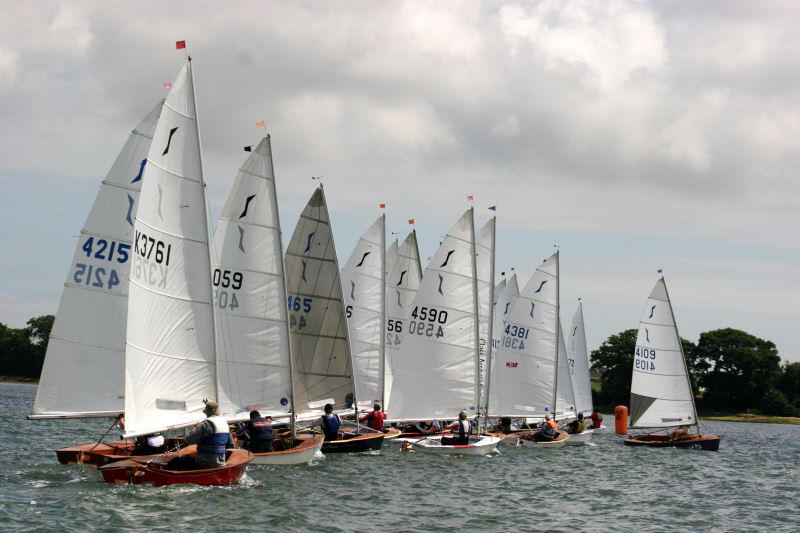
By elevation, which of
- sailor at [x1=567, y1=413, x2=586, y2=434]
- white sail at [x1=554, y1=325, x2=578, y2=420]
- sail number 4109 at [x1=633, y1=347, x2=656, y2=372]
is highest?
sail number 4109 at [x1=633, y1=347, x2=656, y2=372]

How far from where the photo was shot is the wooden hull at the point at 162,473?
1619 centimetres

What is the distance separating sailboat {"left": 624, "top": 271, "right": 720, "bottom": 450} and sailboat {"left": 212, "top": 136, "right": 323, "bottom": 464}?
1936 cm

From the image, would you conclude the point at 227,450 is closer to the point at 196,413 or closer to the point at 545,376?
the point at 196,413

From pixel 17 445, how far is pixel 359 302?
517 inches

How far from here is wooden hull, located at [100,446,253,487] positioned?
53.1ft

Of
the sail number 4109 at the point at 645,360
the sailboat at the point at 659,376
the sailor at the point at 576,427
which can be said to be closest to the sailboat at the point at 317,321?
the sailor at the point at 576,427

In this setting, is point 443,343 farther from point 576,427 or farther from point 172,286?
point 172,286

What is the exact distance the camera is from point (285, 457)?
2145cm

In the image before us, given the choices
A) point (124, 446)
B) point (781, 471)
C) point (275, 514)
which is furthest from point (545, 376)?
point (275, 514)

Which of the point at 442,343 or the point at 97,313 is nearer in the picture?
the point at 97,313

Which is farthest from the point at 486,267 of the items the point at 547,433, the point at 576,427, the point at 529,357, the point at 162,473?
the point at 162,473

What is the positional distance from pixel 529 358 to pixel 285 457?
1630cm

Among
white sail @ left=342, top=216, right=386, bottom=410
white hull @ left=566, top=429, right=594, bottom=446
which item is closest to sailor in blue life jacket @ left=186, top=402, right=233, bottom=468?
white sail @ left=342, top=216, right=386, bottom=410

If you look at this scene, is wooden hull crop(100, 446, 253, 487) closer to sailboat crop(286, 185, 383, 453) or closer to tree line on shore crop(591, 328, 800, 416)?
sailboat crop(286, 185, 383, 453)
